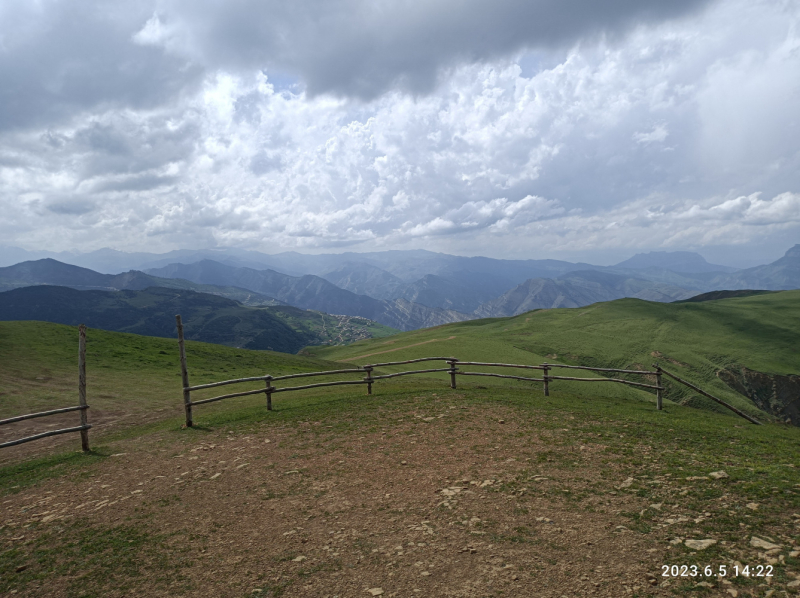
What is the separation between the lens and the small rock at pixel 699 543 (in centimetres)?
762

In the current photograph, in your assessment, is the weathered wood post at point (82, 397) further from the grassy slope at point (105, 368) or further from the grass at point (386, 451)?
the grassy slope at point (105, 368)

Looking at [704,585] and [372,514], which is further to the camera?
[372,514]

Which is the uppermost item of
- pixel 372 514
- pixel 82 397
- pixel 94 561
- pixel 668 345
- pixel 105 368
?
pixel 82 397

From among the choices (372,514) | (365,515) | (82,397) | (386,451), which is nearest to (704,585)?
(372,514)

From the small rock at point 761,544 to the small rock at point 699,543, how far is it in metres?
0.64

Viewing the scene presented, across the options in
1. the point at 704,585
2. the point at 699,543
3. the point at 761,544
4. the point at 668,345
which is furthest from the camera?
the point at 668,345

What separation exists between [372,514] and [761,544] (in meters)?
8.16

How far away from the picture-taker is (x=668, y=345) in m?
59.3

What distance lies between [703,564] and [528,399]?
15.4 metres

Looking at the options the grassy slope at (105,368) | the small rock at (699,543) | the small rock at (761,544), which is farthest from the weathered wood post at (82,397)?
the small rock at (761,544)

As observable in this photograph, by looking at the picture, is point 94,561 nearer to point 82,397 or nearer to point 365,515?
point 365,515

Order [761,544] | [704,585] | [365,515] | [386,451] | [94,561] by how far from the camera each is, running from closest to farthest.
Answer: [704,585] → [761,544] → [94,561] → [365,515] → [386,451]

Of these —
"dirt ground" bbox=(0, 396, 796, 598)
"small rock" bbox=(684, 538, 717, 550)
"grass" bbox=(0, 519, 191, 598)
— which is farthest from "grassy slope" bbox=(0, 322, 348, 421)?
"small rock" bbox=(684, 538, 717, 550)

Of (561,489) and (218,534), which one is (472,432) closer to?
(561,489)
